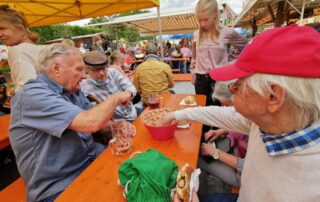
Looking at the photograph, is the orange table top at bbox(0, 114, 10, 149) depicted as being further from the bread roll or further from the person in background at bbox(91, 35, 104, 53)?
the person in background at bbox(91, 35, 104, 53)

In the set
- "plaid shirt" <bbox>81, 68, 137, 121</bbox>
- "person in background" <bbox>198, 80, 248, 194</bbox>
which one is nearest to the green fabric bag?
"person in background" <bbox>198, 80, 248, 194</bbox>

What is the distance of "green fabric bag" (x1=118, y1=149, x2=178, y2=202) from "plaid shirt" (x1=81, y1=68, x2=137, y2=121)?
1493 millimetres

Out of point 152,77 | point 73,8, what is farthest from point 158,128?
point 73,8

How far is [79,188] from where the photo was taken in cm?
109

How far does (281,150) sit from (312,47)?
38 cm

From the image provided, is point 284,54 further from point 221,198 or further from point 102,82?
point 102,82

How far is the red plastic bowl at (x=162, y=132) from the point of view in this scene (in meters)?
1.47

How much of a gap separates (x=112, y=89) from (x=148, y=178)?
1896mm

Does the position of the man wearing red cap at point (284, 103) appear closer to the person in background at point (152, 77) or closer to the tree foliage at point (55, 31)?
the person in background at point (152, 77)

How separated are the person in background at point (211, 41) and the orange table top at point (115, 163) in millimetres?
1161

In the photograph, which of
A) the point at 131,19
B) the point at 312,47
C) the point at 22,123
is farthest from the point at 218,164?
the point at 131,19

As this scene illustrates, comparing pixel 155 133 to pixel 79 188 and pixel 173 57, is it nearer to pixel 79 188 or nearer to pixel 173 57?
pixel 79 188

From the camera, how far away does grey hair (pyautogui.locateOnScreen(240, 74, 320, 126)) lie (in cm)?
72

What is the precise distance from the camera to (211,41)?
2695 millimetres
